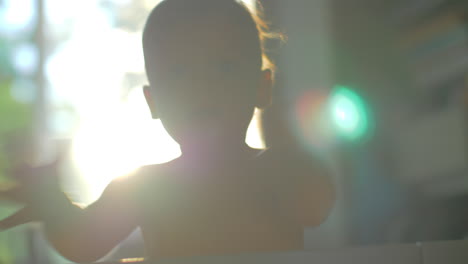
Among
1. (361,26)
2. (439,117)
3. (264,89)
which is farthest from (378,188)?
(264,89)

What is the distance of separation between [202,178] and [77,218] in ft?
0.30

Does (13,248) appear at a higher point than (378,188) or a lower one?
lower

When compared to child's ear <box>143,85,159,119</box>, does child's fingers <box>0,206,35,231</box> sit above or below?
below

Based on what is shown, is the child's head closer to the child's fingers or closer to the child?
A: the child

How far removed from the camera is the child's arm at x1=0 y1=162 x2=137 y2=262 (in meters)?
0.33

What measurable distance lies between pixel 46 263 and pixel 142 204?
0.33ft

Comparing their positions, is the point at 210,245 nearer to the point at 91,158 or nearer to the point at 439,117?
the point at 91,158

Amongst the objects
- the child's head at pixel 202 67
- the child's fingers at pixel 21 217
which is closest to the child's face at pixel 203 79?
the child's head at pixel 202 67

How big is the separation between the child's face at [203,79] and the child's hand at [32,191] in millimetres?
89

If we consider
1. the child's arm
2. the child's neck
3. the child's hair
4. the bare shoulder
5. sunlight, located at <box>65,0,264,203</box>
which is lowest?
the child's arm

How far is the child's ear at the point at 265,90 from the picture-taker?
1.25ft

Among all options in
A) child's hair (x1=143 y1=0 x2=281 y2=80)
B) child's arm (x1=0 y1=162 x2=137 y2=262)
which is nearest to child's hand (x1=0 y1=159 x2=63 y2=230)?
child's arm (x1=0 y1=162 x2=137 y2=262)

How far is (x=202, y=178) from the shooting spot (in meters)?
0.36

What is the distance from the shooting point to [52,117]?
405mm
